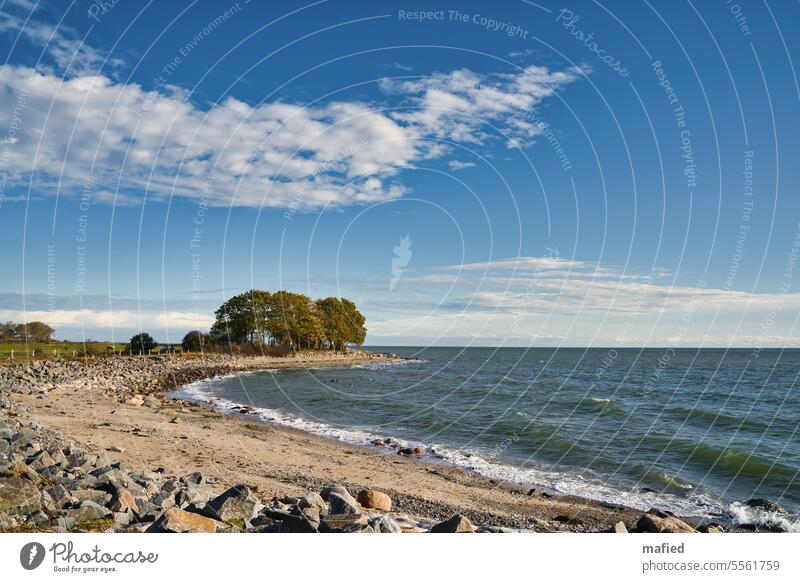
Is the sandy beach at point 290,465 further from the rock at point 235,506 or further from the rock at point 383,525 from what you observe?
the rock at point 383,525

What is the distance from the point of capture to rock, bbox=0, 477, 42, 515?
7992 mm

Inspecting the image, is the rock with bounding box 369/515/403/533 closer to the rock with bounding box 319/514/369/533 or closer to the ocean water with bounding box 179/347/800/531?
the rock with bounding box 319/514/369/533

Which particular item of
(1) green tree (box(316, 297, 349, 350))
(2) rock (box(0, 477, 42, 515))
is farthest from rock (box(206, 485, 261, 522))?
(1) green tree (box(316, 297, 349, 350))

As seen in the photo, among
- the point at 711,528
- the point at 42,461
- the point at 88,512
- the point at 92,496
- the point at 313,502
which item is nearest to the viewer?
the point at 88,512

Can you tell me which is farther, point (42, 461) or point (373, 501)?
point (373, 501)

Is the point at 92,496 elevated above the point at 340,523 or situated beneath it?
elevated above

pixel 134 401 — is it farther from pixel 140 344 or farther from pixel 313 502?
pixel 140 344

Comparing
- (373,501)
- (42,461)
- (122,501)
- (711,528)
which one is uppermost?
(42,461)

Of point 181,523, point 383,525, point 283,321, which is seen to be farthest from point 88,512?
point 283,321

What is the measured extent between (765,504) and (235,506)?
17511 mm

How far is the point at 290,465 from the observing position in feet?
61.9

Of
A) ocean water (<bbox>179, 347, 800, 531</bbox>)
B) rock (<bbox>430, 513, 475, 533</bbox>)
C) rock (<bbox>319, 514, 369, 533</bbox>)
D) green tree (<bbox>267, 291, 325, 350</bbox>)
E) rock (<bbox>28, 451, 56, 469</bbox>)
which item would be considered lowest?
ocean water (<bbox>179, 347, 800, 531</bbox>)

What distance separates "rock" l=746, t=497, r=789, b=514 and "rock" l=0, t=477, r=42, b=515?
1999 cm
